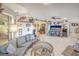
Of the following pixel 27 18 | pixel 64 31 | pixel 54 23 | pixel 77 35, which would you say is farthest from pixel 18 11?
pixel 77 35

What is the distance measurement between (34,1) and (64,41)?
25.7 inches

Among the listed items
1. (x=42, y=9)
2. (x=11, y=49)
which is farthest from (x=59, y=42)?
(x=11, y=49)

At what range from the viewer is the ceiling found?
238 cm

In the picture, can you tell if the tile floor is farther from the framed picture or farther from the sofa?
the framed picture

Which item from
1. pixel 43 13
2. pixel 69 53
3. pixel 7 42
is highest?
pixel 43 13

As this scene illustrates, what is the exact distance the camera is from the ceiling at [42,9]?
2.38 m

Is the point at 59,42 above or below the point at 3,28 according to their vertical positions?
below

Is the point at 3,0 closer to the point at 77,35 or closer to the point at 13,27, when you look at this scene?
the point at 13,27

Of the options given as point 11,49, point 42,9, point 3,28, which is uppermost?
point 42,9

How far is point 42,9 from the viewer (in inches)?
94.1

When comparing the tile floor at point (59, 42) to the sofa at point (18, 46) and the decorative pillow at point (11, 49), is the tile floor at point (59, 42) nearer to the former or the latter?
the sofa at point (18, 46)

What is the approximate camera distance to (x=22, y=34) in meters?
2.40

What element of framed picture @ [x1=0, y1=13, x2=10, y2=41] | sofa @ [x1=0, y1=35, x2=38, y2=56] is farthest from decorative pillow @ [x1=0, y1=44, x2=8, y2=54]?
framed picture @ [x1=0, y1=13, x2=10, y2=41]

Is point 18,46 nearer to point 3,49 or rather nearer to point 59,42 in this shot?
point 3,49
